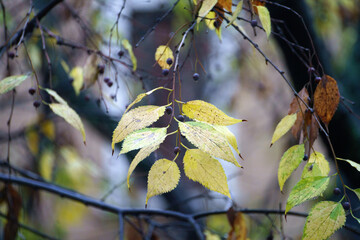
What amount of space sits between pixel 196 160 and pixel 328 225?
22cm

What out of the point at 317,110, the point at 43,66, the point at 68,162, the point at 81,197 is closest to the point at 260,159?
the point at 68,162

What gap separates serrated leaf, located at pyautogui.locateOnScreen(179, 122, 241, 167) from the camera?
1.72ft

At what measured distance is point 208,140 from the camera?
1.75 feet

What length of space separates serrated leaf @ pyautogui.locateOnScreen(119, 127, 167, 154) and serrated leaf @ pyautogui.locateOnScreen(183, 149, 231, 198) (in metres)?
0.06

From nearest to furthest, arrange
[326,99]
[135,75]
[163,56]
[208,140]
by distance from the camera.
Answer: [208,140] < [326,99] < [163,56] < [135,75]

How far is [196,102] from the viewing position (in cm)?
60

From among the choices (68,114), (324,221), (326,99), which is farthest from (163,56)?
(324,221)

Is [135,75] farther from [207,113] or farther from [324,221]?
[324,221]

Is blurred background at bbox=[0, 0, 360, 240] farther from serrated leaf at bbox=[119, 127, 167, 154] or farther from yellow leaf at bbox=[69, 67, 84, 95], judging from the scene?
serrated leaf at bbox=[119, 127, 167, 154]

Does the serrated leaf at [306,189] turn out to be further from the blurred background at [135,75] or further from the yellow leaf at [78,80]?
the yellow leaf at [78,80]

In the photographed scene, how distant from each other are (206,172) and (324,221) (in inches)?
7.7

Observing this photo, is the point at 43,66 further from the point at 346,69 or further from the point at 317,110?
the point at 317,110

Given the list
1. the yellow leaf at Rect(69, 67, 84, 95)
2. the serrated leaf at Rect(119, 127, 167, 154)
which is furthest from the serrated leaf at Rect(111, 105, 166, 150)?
the yellow leaf at Rect(69, 67, 84, 95)

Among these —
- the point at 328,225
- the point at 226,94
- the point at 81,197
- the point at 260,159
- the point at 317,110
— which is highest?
the point at 317,110
